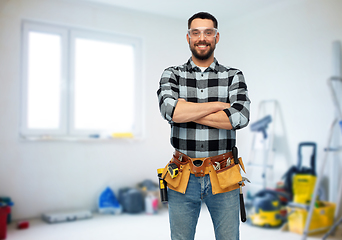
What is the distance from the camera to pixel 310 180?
2.98 metres

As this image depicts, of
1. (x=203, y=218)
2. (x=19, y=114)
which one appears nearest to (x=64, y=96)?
(x=19, y=114)

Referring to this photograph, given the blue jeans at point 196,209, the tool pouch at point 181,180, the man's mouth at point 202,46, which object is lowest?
the blue jeans at point 196,209

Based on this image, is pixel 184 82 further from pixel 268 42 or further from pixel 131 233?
pixel 268 42

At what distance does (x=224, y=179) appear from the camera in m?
1.29

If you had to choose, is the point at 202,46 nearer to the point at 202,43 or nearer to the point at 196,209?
the point at 202,43

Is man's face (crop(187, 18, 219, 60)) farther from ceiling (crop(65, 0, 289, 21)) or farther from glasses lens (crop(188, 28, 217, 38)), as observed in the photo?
ceiling (crop(65, 0, 289, 21))

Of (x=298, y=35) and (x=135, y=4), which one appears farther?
(x=135, y=4)

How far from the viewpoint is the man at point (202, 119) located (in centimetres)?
130

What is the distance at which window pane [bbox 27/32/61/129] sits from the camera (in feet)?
11.3

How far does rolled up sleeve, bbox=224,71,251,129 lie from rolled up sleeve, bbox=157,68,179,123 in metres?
0.23

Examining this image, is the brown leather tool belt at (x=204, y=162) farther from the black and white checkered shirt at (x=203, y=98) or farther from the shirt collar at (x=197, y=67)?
the shirt collar at (x=197, y=67)

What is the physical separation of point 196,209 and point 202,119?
385 millimetres

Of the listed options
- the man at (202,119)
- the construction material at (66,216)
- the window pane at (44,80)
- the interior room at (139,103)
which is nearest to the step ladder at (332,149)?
the interior room at (139,103)

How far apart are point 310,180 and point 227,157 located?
1987mm
